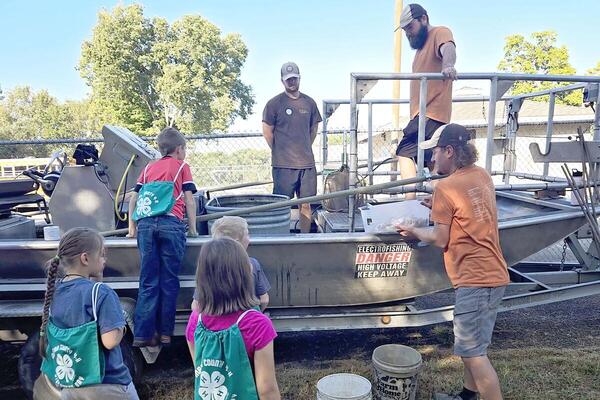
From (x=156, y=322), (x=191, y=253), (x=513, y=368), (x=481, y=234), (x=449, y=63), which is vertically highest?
(x=449, y=63)

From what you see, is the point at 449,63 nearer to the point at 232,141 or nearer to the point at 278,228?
the point at 278,228

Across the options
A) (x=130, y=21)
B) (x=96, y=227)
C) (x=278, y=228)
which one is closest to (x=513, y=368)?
(x=278, y=228)

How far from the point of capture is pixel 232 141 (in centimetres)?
862

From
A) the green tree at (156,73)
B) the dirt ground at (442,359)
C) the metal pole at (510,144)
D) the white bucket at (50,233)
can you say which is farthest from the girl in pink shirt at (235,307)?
the green tree at (156,73)

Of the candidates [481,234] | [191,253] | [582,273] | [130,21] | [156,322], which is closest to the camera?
[481,234]

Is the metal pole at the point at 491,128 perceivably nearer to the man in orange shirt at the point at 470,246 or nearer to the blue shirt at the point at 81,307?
the man in orange shirt at the point at 470,246

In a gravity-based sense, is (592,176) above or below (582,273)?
above

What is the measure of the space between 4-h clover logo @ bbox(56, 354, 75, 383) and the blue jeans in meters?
0.94

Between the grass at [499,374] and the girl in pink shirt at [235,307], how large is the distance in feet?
5.16

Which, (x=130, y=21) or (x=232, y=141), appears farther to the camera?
(x=130, y=21)

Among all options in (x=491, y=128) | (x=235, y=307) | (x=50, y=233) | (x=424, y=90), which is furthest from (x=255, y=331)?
(x=491, y=128)

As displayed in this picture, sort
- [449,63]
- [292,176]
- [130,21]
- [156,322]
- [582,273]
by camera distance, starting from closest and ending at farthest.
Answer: [156,322], [449,63], [582,273], [292,176], [130,21]

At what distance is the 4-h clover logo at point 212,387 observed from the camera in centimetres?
180

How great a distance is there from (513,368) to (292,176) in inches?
102
